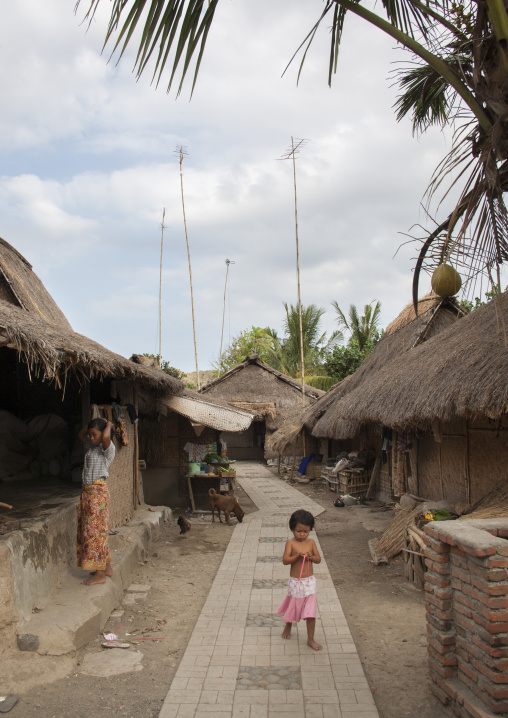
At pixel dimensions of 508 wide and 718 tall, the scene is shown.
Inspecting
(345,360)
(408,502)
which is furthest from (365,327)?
(408,502)

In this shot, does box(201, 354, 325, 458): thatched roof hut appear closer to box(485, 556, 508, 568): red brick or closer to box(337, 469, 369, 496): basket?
box(337, 469, 369, 496): basket

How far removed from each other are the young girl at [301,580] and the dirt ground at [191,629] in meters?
0.50

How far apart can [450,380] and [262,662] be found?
13.4ft

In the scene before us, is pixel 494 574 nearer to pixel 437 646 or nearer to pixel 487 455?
pixel 437 646

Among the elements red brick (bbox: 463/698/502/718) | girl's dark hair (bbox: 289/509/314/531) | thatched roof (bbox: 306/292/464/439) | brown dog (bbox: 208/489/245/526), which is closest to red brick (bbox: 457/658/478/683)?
red brick (bbox: 463/698/502/718)

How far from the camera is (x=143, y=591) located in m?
6.21

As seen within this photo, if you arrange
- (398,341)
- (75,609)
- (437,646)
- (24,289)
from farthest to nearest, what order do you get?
(398,341) < (24,289) < (75,609) < (437,646)

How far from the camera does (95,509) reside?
17.8 ft

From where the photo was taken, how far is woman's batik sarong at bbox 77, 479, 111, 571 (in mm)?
5414

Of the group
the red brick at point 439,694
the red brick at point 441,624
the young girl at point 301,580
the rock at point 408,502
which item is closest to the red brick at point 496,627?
the red brick at point 441,624

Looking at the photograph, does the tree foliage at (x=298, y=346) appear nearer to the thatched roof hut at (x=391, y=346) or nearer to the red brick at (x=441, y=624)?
the thatched roof hut at (x=391, y=346)

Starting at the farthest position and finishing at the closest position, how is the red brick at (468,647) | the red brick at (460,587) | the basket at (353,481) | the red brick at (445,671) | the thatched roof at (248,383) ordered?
1. the thatched roof at (248,383)
2. the basket at (353,481)
3. the red brick at (445,671)
4. the red brick at (460,587)
5. the red brick at (468,647)

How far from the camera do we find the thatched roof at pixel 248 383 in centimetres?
2394

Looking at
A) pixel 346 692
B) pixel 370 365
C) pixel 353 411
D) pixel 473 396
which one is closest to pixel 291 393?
pixel 370 365
